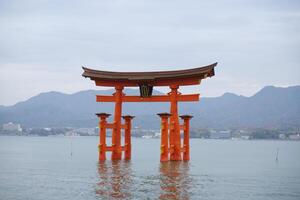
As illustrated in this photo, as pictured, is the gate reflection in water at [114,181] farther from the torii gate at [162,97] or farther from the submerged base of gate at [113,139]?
the torii gate at [162,97]

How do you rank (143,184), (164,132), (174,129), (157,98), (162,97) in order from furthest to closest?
(157,98), (162,97), (174,129), (164,132), (143,184)

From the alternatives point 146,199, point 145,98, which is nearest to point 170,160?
point 145,98

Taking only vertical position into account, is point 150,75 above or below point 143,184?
above

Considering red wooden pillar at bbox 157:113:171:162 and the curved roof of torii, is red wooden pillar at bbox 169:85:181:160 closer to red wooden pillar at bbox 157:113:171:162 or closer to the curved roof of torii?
red wooden pillar at bbox 157:113:171:162

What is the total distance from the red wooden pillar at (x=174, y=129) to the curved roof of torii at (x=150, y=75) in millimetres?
1095

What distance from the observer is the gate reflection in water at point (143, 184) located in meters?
22.5

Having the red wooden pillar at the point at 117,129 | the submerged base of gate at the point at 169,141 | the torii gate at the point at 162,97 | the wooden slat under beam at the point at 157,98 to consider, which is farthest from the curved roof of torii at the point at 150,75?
the submerged base of gate at the point at 169,141

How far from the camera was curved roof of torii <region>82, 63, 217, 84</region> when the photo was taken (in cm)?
3360

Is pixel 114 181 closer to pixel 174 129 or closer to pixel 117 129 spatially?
pixel 174 129

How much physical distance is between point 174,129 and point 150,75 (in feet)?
12.9

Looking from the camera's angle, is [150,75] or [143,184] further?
[150,75]

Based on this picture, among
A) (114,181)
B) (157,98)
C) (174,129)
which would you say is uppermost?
(157,98)

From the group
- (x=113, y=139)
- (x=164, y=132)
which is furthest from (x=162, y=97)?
(x=113, y=139)

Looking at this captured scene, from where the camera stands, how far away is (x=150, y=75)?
116 ft
